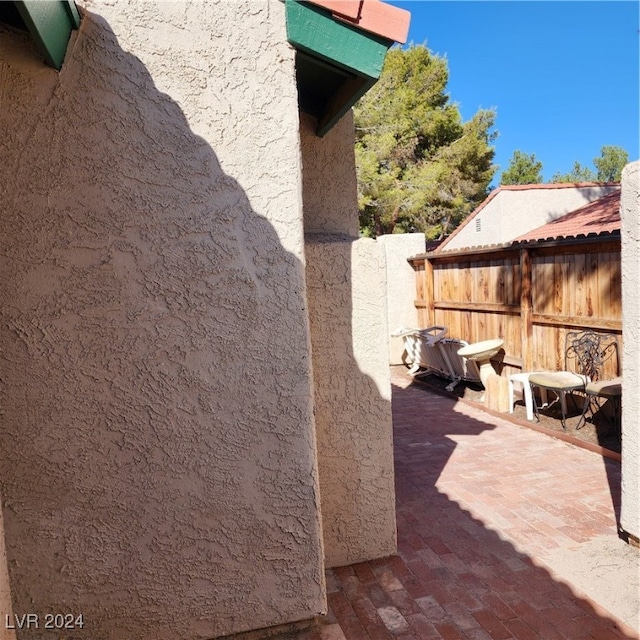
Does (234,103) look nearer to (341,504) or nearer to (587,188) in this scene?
(341,504)

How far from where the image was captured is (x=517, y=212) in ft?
45.5

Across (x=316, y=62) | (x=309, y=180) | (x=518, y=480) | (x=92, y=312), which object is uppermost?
(x=316, y=62)

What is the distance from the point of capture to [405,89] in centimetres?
1989

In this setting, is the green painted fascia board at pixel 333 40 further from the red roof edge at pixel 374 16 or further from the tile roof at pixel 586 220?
the tile roof at pixel 586 220

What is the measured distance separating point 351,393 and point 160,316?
5.65 ft

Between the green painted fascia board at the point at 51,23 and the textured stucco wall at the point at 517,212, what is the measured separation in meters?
13.1

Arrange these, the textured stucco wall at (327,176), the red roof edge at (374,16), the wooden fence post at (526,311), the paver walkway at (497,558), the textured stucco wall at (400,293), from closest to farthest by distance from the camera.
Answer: the red roof edge at (374,16) < the paver walkway at (497,558) < the textured stucco wall at (327,176) < the wooden fence post at (526,311) < the textured stucco wall at (400,293)

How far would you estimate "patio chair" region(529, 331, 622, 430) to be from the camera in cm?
648

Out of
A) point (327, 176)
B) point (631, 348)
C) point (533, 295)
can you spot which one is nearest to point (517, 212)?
point (533, 295)

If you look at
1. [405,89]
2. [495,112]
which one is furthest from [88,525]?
[495,112]

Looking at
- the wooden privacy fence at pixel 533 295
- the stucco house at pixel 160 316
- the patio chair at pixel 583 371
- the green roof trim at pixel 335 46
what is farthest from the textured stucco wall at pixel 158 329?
the wooden privacy fence at pixel 533 295

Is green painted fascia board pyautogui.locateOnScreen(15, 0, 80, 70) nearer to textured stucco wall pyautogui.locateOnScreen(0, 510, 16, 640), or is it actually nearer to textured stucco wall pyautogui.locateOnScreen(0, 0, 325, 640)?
textured stucco wall pyautogui.locateOnScreen(0, 0, 325, 640)

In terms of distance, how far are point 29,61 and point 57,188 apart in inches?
25.6

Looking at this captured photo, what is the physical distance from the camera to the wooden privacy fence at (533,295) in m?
6.58
